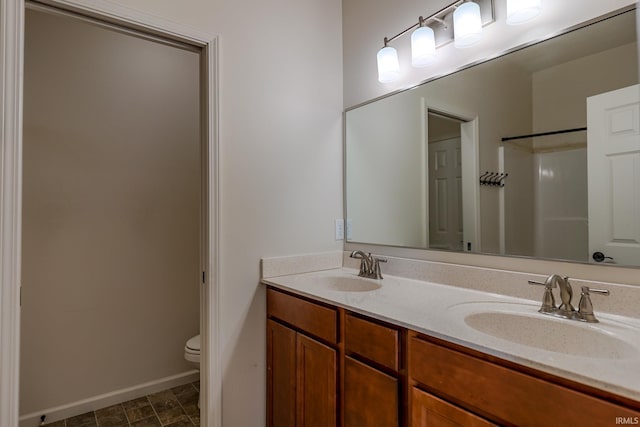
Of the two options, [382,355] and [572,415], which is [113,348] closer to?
[382,355]

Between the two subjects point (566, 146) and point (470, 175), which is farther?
point (470, 175)

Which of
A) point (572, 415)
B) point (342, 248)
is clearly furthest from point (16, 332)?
point (572, 415)

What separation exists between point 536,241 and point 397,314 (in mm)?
648

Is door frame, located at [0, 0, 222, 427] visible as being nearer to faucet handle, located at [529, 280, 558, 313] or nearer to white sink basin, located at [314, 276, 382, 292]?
white sink basin, located at [314, 276, 382, 292]

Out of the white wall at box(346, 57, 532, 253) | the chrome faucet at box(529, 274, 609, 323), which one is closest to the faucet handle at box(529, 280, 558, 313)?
the chrome faucet at box(529, 274, 609, 323)

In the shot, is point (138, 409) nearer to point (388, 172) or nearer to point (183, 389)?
point (183, 389)

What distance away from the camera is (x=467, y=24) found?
4.62ft

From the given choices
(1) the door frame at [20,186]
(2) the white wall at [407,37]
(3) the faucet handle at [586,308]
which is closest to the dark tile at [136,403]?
(1) the door frame at [20,186]

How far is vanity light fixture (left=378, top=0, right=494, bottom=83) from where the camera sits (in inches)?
55.3

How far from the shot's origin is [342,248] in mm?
2115

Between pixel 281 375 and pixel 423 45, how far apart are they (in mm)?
1761

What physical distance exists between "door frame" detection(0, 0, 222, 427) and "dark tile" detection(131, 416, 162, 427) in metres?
0.70

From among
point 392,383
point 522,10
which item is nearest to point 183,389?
point 392,383

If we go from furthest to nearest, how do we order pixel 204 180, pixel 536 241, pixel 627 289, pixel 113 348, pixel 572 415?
pixel 113 348 → pixel 204 180 → pixel 536 241 → pixel 627 289 → pixel 572 415
